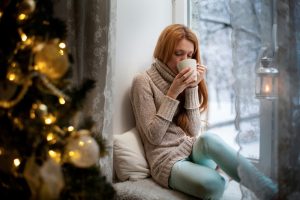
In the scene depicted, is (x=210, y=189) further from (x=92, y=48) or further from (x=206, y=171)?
(x=92, y=48)

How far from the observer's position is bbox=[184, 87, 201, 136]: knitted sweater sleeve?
1622 mm

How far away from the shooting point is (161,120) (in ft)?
4.97

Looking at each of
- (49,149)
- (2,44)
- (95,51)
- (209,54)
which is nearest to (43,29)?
(2,44)

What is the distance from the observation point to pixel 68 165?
90 cm

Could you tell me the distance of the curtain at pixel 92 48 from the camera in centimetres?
141

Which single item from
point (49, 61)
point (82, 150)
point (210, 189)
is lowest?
point (210, 189)

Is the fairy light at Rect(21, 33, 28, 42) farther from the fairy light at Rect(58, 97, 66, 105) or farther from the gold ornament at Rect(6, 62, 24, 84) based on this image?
the fairy light at Rect(58, 97, 66, 105)

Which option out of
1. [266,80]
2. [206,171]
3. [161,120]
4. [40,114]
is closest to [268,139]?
[266,80]

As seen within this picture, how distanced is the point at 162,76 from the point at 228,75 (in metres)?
0.34

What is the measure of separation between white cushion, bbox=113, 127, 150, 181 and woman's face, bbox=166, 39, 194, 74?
1.32ft

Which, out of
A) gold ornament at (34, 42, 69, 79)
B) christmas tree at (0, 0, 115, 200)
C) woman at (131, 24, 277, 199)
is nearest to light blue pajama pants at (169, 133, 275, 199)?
woman at (131, 24, 277, 199)

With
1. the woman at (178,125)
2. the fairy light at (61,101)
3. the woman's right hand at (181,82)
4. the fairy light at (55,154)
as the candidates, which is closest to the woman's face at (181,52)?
the woman at (178,125)

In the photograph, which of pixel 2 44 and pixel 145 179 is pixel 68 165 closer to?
pixel 2 44

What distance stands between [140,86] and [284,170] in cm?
77
